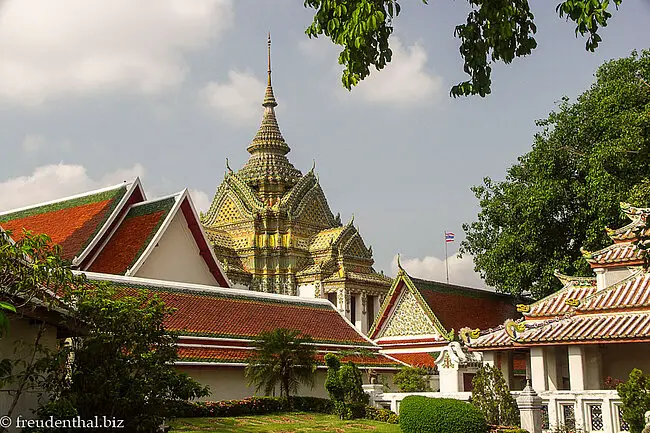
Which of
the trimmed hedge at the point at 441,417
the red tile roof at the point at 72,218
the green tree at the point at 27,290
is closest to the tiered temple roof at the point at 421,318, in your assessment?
the red tile roof at the point at 72,218

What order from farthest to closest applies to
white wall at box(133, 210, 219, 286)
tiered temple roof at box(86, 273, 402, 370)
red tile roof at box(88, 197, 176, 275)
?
white wall at box(133, 210, 219, 286) → red tile roof at box(88, 197, 176, 275) → tiered temple roof at box(86, 273, 402, 370)

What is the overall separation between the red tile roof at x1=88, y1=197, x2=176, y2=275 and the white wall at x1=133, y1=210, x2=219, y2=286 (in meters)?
0.47

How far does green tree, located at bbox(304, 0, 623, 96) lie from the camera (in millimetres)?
5523

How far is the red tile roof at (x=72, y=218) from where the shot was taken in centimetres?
1931

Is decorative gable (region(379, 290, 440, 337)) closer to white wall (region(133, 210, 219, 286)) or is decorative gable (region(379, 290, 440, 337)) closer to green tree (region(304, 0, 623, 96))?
white wall (region(133, 210, 219, 286))

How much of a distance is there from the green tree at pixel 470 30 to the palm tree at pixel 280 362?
11531 millimetres

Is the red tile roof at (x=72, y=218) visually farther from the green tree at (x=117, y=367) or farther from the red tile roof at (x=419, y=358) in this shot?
the red tile roof at (x=419, y=358)

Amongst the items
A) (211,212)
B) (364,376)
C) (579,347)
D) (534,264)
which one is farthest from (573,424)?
(211,212)

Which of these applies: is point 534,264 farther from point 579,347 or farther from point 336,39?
point 336,39

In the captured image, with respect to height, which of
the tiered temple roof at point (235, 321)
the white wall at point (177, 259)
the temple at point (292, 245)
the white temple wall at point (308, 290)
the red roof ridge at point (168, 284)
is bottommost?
the tiered temple roof at point (235, 321)

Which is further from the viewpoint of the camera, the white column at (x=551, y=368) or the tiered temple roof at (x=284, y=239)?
the tiered temple roof at (x=284, y=239)

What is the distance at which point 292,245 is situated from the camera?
123ft

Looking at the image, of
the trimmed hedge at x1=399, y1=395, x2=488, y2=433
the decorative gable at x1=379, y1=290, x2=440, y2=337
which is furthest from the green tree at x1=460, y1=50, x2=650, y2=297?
the trimmed hedge at x1=399, y1=395, x2=488, y2=433

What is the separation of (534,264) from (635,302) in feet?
40.4
